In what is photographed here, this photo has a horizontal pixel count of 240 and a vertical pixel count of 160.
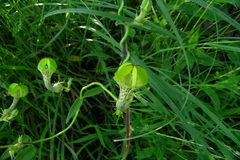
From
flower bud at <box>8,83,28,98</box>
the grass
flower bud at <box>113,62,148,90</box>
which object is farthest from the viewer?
the grass

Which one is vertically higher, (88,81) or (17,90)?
(17,90)

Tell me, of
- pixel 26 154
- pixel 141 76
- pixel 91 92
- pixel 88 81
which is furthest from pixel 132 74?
pixel 88 81

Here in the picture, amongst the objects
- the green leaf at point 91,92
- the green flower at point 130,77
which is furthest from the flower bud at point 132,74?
the green leaf at point 91,92

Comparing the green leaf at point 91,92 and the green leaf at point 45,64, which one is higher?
the green leaf at point 45,64

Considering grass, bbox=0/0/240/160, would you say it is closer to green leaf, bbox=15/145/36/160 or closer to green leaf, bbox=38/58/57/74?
green leaf, bbox=15/145/36/160

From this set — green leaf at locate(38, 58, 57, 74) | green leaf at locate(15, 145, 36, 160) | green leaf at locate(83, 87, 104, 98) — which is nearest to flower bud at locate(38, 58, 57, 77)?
green leaf at locate(38, 58, 57, 74)

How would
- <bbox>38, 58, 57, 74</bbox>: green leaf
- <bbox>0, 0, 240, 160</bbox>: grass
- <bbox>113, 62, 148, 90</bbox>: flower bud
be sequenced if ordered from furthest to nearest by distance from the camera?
<bbox>0, 0, 240, 160</bbox>: grass < <bbox>38, 58, 57, 74</bbox>: green leaf < <bbox>113, 62, 148, 90</bbox>: flower bud

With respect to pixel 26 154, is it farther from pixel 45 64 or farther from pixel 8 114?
pixel 45 64

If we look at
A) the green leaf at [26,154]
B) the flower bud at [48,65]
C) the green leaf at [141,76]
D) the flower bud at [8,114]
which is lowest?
the green leaf at [26,154]

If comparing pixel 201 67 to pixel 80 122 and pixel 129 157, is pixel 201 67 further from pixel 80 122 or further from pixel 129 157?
pixel 80 122

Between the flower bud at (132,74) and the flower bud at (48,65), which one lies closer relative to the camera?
the flower bud at (132,74)

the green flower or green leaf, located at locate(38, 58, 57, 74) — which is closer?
the green flower

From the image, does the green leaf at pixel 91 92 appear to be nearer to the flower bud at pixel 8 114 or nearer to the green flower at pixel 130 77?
the green flower at pixel 130 77
